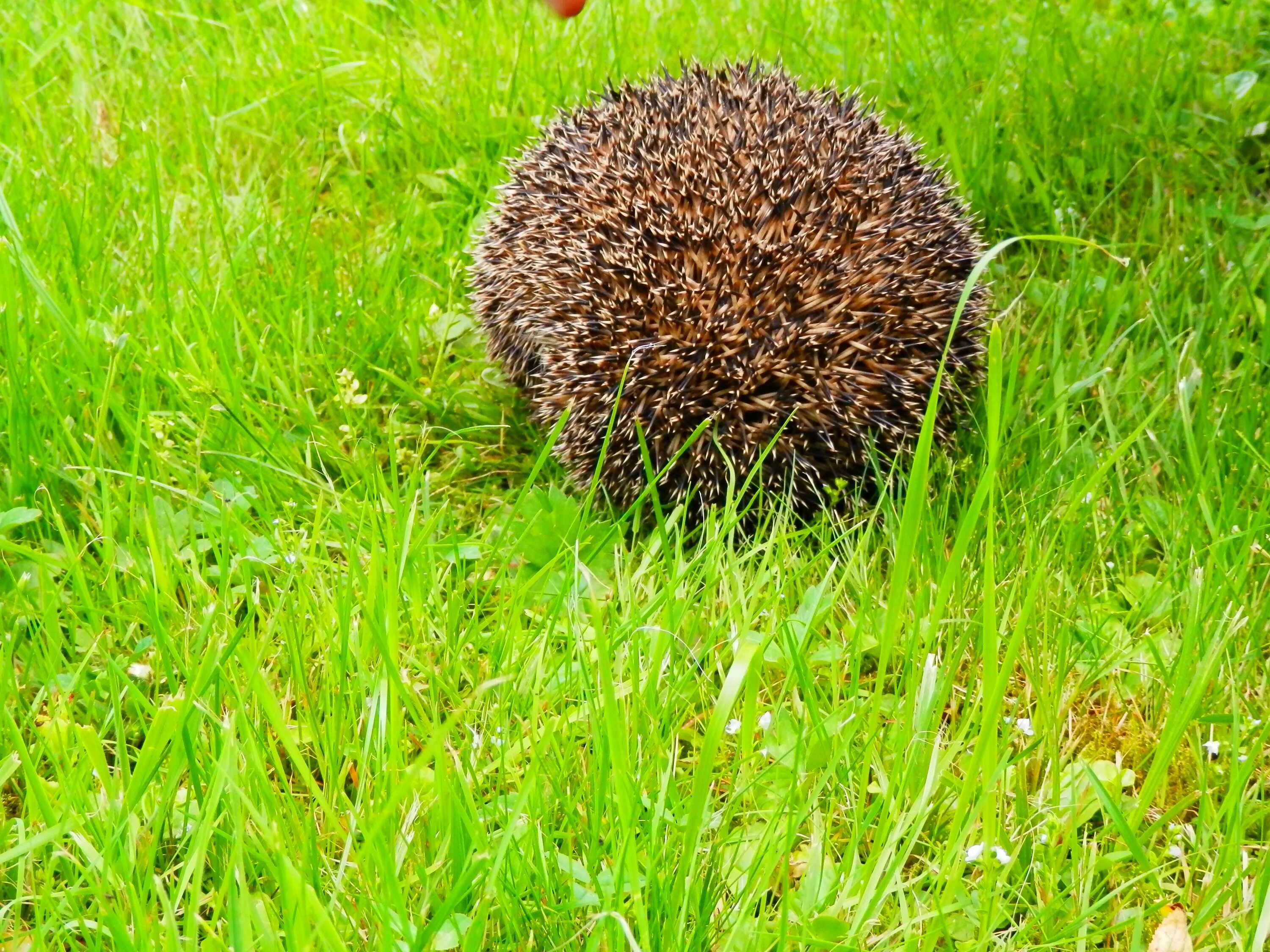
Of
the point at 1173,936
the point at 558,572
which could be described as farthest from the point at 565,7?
the point at 558,572

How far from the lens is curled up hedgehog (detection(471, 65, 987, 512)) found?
3.45 metres

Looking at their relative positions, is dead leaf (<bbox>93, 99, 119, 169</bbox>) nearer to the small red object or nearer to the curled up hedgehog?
the curled up hedgehog

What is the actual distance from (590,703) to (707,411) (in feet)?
3.85

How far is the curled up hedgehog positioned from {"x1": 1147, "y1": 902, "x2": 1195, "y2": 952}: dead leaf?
1538mm

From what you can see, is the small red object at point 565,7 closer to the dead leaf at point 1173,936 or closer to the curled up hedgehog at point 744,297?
the curled up hedgehog at point 744,297

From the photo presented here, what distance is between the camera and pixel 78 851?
2.40m

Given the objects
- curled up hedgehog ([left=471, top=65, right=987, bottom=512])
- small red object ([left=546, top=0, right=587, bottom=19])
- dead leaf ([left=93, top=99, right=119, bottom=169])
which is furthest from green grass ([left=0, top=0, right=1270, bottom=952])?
small red object ([left=546, top=0, right=587, bottom=19])

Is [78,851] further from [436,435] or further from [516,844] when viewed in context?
[436,435]

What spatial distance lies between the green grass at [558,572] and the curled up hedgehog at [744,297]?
0.25 m

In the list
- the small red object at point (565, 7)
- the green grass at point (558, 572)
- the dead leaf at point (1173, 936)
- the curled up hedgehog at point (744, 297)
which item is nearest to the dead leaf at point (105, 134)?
the green grass at point (558, 572)

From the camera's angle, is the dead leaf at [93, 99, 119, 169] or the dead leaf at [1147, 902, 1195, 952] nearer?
the dead leaf at [1147, 902, 1195, 952]

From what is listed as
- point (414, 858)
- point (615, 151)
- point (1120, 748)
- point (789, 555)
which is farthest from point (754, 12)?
point (414, 858)

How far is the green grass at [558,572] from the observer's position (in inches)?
92.2

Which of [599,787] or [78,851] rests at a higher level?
[599,787]
